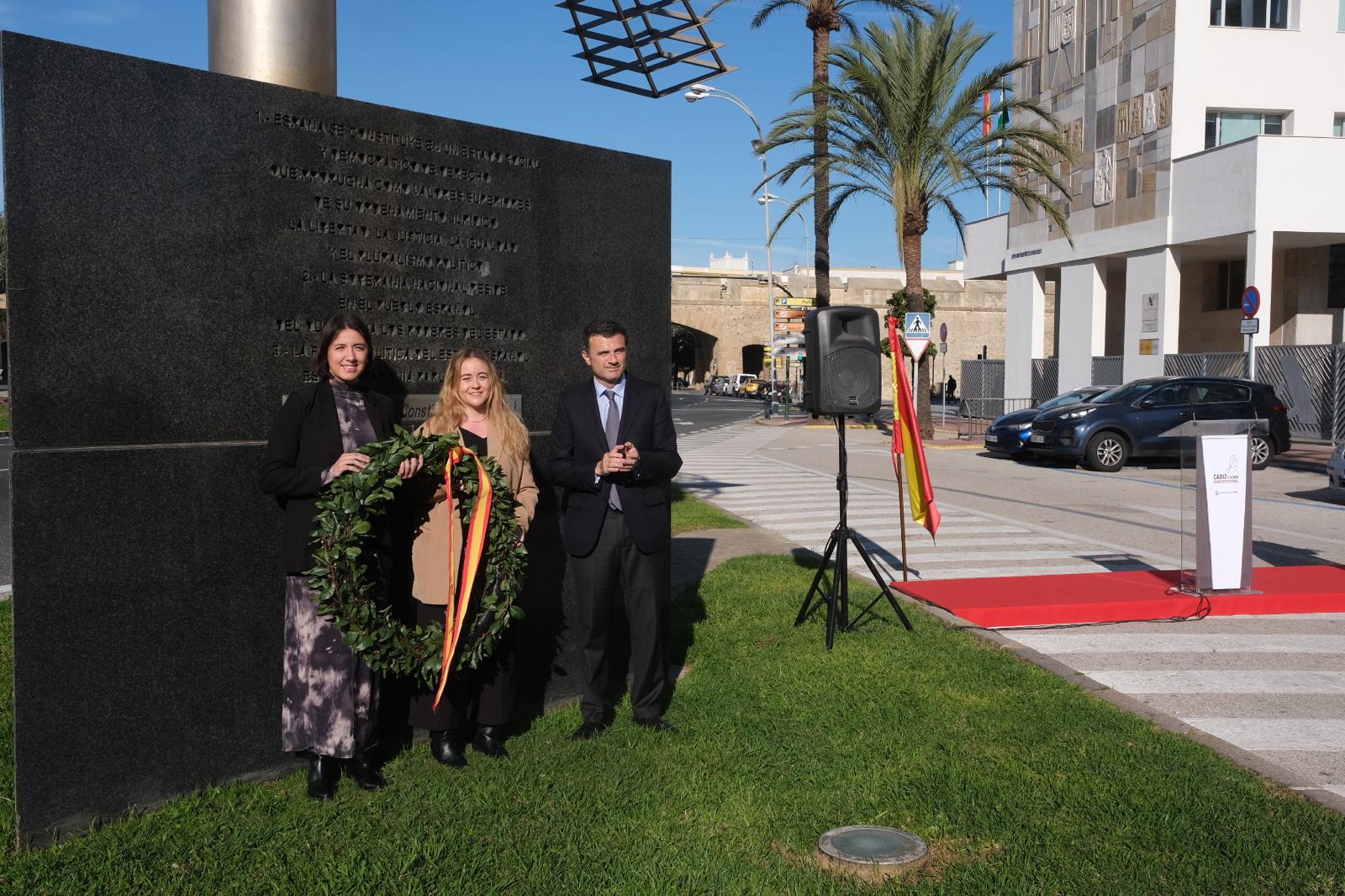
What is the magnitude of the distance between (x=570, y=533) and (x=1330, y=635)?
5.27m

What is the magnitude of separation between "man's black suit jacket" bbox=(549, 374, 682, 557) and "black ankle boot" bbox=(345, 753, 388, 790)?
134 cm

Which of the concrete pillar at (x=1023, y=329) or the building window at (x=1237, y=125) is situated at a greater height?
the building window at (x=1237, y=125)

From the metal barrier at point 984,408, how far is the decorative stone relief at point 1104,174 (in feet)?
22.3

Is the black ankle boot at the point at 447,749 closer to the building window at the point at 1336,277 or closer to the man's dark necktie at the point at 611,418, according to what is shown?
the man's dark necktie at the point at 611,418

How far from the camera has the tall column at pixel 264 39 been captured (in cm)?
555

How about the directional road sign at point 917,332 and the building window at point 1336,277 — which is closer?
the directional road sign at point 917,332

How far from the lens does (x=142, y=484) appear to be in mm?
4570

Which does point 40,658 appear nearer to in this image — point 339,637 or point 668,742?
point 339,637

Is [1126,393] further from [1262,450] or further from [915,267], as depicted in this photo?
[915,267]

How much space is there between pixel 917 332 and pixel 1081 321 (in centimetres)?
1275

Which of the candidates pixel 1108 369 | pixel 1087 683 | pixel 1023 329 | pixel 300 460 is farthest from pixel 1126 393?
pixel 1023 329

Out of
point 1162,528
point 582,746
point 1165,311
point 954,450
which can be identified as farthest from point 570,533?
point 1165,311

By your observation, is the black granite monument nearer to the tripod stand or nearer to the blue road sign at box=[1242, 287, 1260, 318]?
the tripod stand

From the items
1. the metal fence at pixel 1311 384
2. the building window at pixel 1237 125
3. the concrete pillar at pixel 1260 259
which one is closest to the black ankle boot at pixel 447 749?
the metal fence at pixel 1311 384
